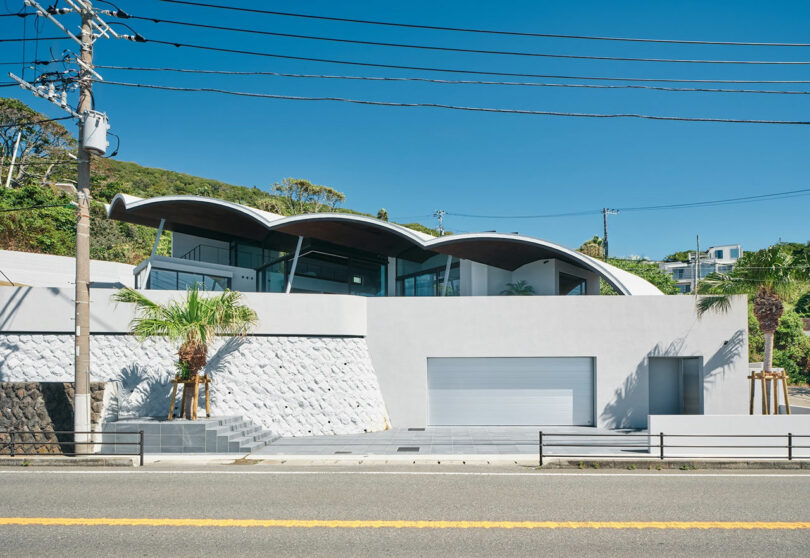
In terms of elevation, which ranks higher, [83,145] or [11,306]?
[83,145]

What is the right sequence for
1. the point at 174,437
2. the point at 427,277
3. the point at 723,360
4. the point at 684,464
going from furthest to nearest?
1. the point at 427,277
2. the point at 723,360
3. the point at 174,437
4. the point at 684,464

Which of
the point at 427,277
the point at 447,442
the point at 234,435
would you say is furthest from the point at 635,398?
the point at 234,435

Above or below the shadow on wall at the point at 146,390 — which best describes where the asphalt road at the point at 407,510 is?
below

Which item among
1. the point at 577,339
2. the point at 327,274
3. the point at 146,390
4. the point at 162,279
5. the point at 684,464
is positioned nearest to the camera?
the point at 684,464

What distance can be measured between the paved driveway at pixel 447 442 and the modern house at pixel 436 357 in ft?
2.61

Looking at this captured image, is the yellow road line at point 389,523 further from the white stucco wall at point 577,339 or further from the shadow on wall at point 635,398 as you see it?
the white stucco wall at point 577,339

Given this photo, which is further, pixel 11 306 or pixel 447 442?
pixel 11 306

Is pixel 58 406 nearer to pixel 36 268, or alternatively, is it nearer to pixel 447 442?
pixel 447 442

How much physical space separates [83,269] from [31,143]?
51.9 m

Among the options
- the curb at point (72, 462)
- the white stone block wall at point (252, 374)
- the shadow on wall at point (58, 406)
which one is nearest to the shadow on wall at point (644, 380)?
the white stone block wall at point (252, 374)

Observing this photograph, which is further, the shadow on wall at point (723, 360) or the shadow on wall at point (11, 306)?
the shadow on wall at point (723, 360)

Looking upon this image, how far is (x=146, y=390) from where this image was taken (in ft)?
58.5

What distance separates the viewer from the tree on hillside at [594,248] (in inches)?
2395

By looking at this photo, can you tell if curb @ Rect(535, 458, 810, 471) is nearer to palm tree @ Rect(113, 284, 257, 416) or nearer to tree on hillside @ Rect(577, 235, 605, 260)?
palm tree @ Rect(113, 284, 257, 416)
